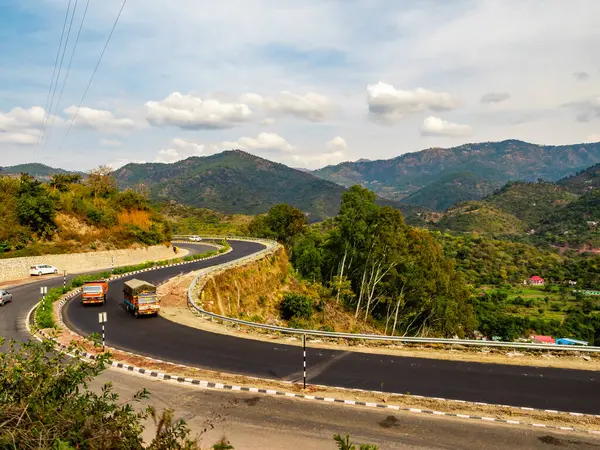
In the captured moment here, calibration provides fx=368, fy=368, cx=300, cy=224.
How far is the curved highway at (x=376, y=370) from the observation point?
12.8 m

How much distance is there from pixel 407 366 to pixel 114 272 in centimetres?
3521

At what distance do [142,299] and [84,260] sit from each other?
86.3 feet

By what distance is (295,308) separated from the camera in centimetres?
3803

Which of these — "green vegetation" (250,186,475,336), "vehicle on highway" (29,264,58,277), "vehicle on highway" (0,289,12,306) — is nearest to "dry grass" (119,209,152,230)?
"vehicle on highway" (29,264,58,277)

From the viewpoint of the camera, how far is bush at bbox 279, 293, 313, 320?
125 ft

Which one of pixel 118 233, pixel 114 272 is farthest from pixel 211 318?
pixel 118 233

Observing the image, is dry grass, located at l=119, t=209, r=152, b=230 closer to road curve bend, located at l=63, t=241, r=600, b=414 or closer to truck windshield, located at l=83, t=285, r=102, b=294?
truck windshield, located at l=83, t=285, r=102, b=294

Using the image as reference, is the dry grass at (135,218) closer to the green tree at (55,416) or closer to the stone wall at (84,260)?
the stone wall at (84,260)

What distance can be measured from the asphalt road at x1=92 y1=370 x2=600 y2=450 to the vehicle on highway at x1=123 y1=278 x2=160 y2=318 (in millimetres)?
12131

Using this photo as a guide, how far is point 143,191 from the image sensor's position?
6097 centimetres

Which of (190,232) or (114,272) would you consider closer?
(114,272)

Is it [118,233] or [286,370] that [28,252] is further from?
[286,370]

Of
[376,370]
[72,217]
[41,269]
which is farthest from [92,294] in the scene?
[72,217]

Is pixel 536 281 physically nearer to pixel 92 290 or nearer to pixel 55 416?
pixel 92 290
